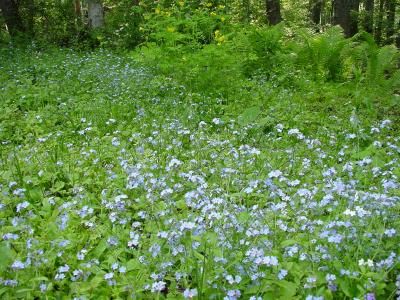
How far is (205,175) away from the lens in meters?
3.74

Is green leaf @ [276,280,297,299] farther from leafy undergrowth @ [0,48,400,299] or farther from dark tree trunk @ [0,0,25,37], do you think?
dark tree trunk @ [0,0,25,37]

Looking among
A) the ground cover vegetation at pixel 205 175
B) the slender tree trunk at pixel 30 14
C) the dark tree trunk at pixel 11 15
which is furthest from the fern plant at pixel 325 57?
the slender tree trunk at pixel 30 14

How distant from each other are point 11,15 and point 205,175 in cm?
1205

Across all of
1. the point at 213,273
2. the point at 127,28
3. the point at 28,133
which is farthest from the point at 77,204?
the point at 127,28

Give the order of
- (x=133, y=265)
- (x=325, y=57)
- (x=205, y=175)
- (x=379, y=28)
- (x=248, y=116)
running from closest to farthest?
(x=133, y=265), (x=205, y=175), (x=248, y=116), (x=325, y=57), (x=379, y=28)

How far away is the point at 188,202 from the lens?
307 centimetres

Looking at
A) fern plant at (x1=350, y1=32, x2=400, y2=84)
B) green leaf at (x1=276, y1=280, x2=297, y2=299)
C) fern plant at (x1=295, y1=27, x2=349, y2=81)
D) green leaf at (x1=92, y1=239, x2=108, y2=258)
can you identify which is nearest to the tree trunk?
fern plant at (x1=295, y1=27, x2=349, y2=81)

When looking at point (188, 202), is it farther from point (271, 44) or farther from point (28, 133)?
point (271, 44)

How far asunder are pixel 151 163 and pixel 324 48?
4.92 meters

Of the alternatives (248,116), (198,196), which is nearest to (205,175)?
(198,196)

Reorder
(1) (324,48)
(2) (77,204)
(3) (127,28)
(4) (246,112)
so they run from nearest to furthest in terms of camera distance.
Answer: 1. (2) (77,204)
2. (4) (246,112)
3. (1) (324,48)
4. (3) (127,28)

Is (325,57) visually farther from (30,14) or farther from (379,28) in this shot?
(30,14)

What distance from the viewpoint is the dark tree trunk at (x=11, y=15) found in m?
13.2

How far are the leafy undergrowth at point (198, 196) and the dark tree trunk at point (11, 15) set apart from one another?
7.85 meters
